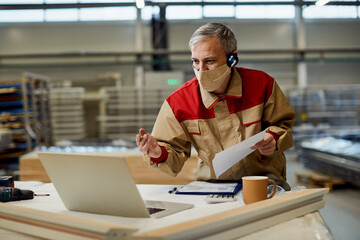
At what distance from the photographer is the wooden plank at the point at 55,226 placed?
985 mm

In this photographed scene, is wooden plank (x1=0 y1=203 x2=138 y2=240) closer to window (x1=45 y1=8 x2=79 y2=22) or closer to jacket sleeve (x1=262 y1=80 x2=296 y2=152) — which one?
jacket sleeve (x1=262 y1=80 x2=296 y2=152)

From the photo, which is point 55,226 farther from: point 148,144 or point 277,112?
point 277,112

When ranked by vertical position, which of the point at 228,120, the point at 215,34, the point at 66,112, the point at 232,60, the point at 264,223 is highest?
the point at 215,34

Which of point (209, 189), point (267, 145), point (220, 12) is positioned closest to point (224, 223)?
point (209, 189)

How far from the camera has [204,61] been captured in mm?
1954

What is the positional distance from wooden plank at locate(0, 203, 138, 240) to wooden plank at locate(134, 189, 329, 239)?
0.23 ft

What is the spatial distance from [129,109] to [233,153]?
31.6ft

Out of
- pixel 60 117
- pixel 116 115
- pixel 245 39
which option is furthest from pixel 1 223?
pixel 245 39

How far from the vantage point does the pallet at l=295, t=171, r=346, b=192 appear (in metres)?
5.86

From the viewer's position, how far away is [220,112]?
6.51 ft

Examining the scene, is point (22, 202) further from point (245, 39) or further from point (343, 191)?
point (245, 39)

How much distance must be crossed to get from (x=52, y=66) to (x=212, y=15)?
5656 mm

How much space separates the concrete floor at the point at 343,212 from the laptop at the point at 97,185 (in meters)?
2.30

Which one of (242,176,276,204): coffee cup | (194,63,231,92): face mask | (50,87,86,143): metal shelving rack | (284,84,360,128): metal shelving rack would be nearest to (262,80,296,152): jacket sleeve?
(194,63,231,92): face mask
